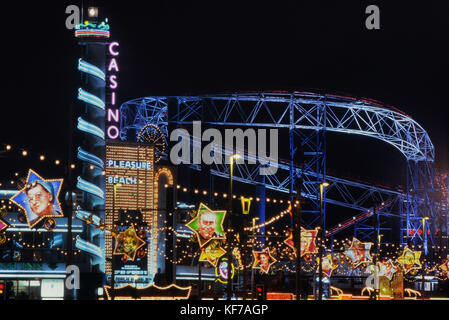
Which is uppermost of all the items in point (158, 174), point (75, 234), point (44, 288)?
point (158, 174)

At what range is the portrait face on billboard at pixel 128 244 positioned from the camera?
46.3 m

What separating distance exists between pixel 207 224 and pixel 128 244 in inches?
360

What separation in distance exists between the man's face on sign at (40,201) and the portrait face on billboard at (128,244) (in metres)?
12.9

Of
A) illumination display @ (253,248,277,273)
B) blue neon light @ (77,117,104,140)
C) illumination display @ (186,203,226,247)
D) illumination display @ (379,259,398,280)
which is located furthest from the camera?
blue neon light @ (77,117,104,140)

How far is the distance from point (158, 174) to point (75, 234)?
9.01 meters

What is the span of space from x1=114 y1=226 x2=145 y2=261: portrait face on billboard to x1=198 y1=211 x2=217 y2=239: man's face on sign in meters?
8.45

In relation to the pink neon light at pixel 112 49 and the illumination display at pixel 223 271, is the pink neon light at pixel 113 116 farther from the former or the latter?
the illumination display at pixel 223 271

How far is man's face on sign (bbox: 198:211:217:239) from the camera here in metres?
38.7

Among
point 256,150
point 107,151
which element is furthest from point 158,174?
point 256,150

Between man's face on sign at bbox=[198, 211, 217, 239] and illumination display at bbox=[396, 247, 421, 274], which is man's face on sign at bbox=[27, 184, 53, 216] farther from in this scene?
illumination display at bbox=[396, 247, 421, 274]

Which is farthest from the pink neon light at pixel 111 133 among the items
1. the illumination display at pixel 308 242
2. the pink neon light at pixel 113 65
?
the illumination display at pixel 308 242

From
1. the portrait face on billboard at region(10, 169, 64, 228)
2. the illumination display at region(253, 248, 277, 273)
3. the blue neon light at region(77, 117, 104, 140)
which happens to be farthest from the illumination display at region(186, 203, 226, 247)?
the blue neon light at region(77, 117, 104, 140)
